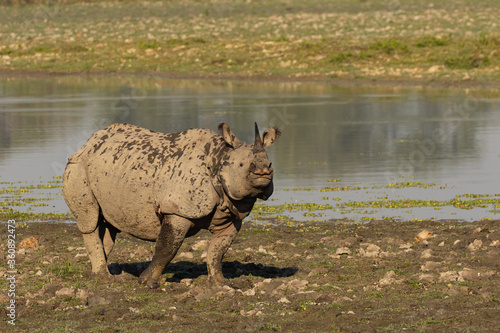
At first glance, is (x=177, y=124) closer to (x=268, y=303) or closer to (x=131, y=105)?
(x=131, y=105)

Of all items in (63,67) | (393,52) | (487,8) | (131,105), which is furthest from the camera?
(487,8)

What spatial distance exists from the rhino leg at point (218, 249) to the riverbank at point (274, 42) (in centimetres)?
2908

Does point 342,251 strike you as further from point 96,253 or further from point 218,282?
point 96,253

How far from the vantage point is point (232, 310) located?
28.9 ft

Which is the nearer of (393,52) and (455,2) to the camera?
(393,52)

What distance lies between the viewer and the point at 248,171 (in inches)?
357

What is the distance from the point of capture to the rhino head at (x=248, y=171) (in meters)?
8.93

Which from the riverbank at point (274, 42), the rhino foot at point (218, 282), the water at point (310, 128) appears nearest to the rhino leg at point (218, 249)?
the rhino foot at point (218, 282)

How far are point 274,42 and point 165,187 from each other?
3805 centimetres

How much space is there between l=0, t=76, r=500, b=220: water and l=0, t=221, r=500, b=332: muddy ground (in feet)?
7.52

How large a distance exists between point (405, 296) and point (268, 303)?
135 centimetres

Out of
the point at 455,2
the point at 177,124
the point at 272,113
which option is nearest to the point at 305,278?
the point at 177,124

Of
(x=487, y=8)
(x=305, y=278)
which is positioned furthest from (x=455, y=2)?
(x=305, y=278)

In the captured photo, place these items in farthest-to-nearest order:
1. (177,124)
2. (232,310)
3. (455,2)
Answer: (455,2) → (177,124) → (232,310)
